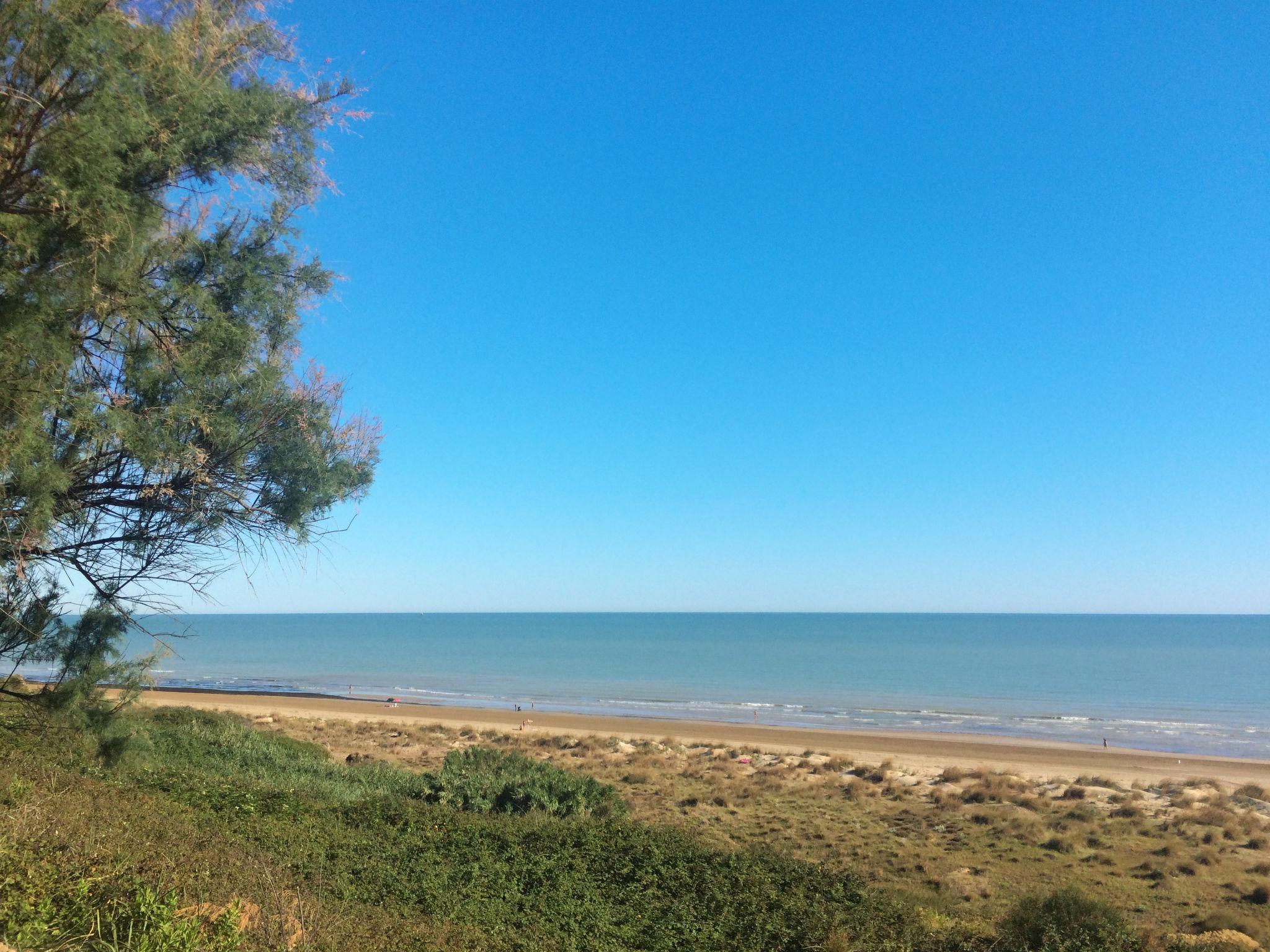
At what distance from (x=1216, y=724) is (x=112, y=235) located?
47.0 metres

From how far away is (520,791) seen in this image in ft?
45.5

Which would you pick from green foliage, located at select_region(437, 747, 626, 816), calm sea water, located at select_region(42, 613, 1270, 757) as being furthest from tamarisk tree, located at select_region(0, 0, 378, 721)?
green foliage, located at select_region(437, 747, 626, 816)

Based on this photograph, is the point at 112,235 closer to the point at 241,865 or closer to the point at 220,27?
the point at 220,27

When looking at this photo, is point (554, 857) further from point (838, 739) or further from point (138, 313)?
point (838, 739)

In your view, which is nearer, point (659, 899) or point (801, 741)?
point (659, 899)

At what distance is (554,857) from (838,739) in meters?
24.7

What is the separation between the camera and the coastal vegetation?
4977 mm

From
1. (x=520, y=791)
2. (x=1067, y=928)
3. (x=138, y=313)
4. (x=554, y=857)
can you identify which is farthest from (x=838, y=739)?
(x=138, y=313)

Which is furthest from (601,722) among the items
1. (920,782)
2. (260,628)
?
(260,628)

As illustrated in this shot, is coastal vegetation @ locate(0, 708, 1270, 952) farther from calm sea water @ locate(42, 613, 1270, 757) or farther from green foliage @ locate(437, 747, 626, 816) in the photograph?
calm sea water @ locate(42, 613, 1270, 757)

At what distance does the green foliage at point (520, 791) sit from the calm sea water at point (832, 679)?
5.00 metres

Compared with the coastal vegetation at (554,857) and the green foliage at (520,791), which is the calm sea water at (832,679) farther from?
the green foliage at (520,791)

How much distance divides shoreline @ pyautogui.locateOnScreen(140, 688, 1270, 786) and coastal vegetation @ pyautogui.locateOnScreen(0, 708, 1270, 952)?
18.1 feet

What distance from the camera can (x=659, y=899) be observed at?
8648mm
